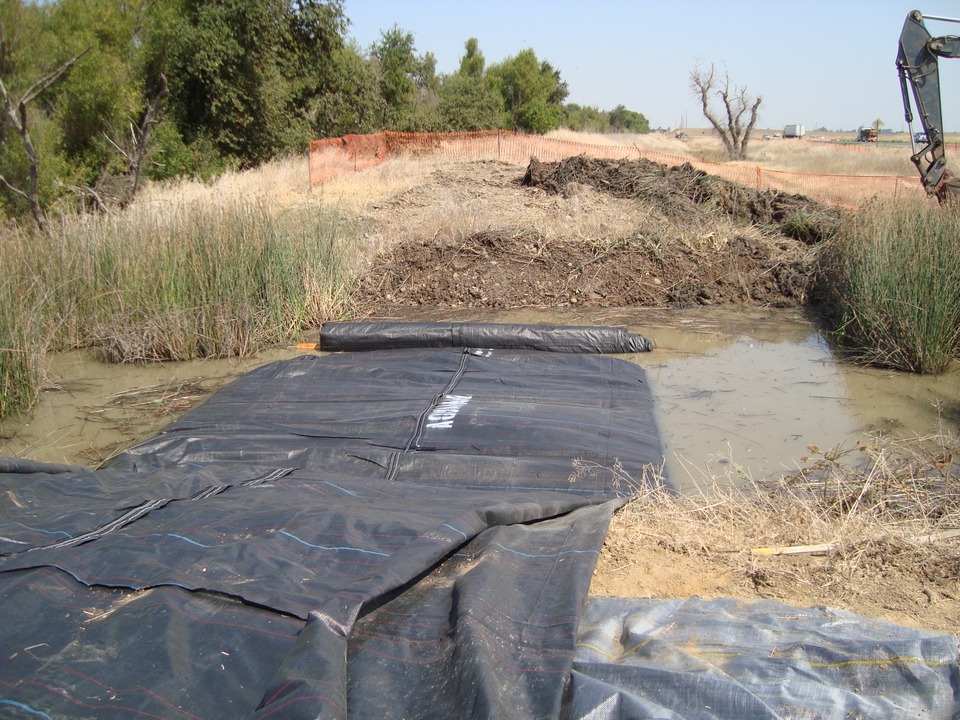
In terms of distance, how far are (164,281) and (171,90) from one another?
49.9 feet

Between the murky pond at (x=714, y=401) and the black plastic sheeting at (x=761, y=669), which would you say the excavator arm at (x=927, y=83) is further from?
the black plastic sheeting at (x=761, y=669)

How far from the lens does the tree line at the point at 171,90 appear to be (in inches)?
503

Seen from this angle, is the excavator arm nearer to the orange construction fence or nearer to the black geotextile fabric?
the orange construction fence

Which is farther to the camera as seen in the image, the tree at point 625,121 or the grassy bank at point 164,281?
the tree at point 625,121

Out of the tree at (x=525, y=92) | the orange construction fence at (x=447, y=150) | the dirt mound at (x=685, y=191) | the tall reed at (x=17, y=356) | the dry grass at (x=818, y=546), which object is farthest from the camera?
the tree at (x=525, y=92)

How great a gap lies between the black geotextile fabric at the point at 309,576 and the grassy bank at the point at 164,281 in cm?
268

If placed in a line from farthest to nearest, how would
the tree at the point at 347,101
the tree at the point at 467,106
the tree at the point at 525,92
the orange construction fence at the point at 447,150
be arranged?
the tree at the point at 525,92 → the tree at the point at 467,106 → the tree at the point at 347,101 → the orange construction fence at the point at 447,150

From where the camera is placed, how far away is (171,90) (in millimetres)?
19578

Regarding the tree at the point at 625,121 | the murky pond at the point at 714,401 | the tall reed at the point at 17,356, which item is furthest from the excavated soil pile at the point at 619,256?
the tree at the point at 625,121

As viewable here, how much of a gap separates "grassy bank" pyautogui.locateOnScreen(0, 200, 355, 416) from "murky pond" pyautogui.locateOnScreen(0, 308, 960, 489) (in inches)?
10.4

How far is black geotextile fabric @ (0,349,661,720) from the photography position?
185 cm

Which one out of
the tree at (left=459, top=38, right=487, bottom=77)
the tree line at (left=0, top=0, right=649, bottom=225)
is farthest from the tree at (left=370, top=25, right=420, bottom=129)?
the tree at (left=459, top=38, right=487, bottom=77)

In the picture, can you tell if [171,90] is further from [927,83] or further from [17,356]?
[927,83]

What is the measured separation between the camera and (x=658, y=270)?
9.44 meters
